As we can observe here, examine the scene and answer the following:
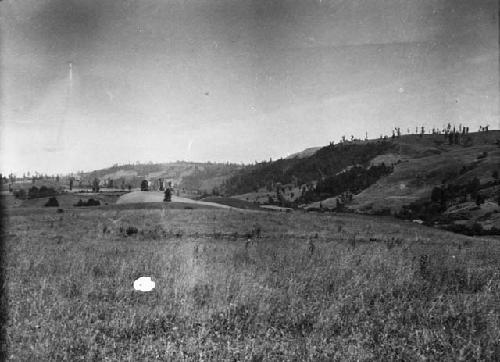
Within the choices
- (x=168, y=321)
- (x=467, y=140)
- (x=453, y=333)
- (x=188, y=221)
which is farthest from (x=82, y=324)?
(x=467, y=140)


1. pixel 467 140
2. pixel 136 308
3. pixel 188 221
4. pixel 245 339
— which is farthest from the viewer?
pixel 467 140

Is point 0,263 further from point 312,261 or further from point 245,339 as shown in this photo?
point 312,261

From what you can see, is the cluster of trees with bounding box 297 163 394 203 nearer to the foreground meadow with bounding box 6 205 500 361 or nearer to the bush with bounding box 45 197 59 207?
the bush with bounding box 45 197 59 207

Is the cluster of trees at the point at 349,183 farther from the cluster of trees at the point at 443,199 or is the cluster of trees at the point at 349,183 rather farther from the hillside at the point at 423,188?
the cluster of trees at the point at 443,199

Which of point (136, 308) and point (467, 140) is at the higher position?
point (467, 140)

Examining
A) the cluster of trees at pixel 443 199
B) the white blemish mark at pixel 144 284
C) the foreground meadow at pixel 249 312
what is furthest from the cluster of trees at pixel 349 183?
the white blemish mark at pixel 144 284

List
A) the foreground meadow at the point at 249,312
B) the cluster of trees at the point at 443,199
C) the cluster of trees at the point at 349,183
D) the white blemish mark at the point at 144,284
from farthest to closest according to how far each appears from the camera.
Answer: the cluster of trees at the point at 349,183, the cluster of trees at the point at 443,199, the white blemish mark at the point at 144,284, the foreground meadow at the point at 249,312

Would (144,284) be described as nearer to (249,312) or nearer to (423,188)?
(249,312)

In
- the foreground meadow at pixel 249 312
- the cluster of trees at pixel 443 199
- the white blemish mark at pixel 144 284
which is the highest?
the white blemish mark at pixel 144 284
